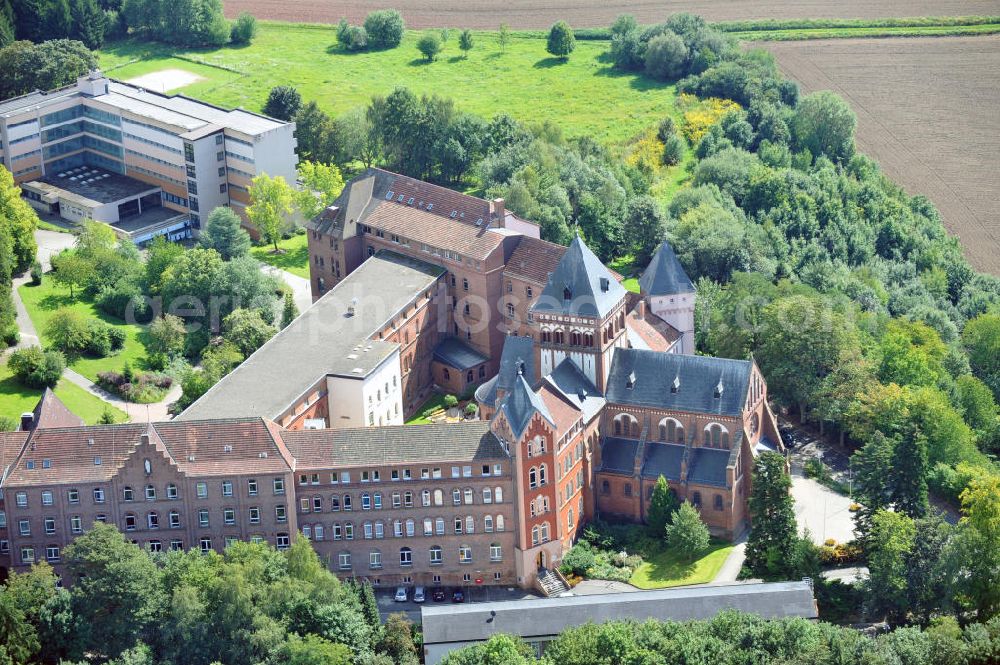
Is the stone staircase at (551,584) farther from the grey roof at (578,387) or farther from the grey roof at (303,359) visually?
the grey roof at (303,359)

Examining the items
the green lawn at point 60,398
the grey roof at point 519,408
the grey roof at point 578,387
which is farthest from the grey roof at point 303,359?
the grey roof at point 519,408

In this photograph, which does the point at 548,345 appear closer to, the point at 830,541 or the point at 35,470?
the point at 830,541

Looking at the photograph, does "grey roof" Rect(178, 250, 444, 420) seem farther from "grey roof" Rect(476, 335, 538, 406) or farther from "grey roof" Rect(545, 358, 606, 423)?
"grey roof" Rect(545, 358, 606, 423)

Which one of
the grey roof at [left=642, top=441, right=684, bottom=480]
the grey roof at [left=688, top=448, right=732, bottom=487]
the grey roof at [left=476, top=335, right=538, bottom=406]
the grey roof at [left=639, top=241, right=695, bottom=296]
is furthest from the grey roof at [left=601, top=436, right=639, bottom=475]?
the grey roof at [left=639, top=241, right=695, bottom=296]

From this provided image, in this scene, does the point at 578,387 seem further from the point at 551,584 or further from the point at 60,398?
the point at 60,398

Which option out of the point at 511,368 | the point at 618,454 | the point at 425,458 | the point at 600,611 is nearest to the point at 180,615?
the point at 425,458
